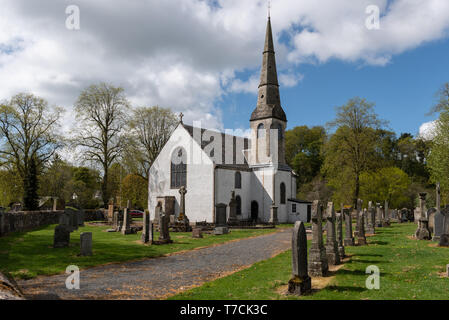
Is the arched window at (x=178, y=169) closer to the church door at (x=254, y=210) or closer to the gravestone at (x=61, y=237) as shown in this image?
the church door at (x=254, y=210)

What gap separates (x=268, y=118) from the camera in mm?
39062

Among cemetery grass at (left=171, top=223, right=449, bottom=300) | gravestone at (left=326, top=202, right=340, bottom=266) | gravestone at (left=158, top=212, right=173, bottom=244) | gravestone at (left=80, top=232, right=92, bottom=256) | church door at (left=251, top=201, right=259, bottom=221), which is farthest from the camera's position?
church door at (left=251, top=201, right=259, bottom=221)

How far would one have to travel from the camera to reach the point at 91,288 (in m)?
8.27

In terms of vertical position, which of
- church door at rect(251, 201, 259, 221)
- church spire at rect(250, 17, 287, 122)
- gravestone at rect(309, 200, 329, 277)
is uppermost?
church spire at rect(250, 17, 287, 122)

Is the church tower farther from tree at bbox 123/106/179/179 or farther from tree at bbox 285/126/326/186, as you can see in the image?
tree at bbox 285/126/326/186

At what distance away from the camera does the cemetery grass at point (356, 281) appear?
7.27 metres

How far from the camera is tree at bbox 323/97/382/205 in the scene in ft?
105

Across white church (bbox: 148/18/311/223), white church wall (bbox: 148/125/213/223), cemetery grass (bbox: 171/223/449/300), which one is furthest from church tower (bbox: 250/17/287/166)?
cemetery grass (bbox: 171/223/449/300)

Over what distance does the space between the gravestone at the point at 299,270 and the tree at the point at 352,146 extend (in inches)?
1019

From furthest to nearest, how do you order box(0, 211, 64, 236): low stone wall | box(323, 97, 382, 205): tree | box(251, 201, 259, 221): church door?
box(251, 201, 259, 221): church door
box(323, 97, 382, 205): tree
box(0, 211, 64, 236): low stone wall

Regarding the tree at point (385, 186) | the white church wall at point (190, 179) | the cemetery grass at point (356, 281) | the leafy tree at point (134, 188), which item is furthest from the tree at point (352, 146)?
the leafy tree at point (134, 188)

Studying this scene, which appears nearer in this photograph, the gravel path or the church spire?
the gravel path
